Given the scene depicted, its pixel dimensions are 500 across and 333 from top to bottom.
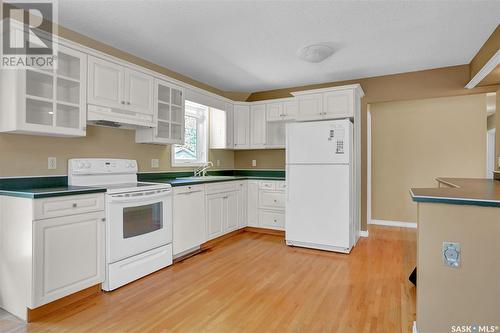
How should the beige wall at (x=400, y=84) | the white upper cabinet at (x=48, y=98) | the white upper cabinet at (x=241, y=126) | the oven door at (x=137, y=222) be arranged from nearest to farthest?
the white upper cabinet at (x=48, y=98), the oven door at (x=137, y=222), the beige wall at (x=400, y=84), the white upper cabinet at (x=241, y=126)

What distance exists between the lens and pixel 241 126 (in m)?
5.00

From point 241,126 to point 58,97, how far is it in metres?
2.95

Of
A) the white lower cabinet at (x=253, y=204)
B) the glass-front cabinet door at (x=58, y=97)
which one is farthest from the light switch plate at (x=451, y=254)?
the white lower cabinet at (x=253, y=204)

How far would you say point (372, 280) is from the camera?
9.13 feet

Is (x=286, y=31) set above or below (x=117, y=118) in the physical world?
above

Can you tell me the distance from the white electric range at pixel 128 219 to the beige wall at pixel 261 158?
2.31m

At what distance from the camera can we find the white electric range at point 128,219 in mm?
2561

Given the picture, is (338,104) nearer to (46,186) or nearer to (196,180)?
(196,180)

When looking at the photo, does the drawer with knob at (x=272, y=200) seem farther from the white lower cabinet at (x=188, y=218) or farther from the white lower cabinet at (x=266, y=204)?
the white lower cabinet at (x=188, y=218)

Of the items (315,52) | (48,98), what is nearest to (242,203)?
(315,52)

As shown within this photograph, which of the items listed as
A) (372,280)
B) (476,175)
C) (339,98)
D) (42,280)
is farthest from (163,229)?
(476,175)

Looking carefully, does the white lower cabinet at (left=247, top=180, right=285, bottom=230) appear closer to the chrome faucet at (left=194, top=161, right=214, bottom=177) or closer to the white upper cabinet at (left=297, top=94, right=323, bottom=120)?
the chrome faucet at (left=194, top=161, right=214, bottom=177)

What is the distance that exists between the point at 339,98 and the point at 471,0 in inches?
66.9

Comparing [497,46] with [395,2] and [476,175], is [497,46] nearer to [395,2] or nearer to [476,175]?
[395,2]
